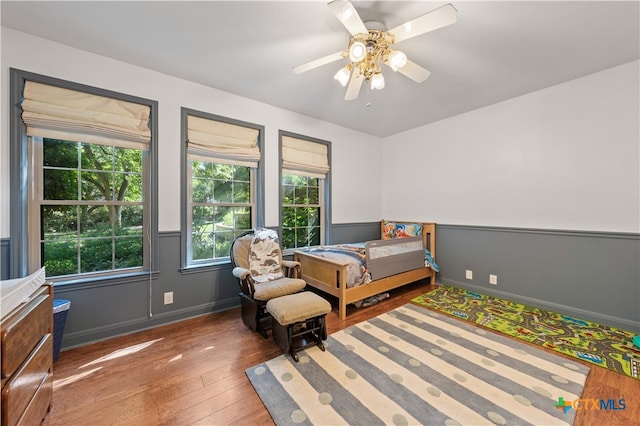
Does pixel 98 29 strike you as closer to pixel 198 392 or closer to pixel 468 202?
pixel 198 392

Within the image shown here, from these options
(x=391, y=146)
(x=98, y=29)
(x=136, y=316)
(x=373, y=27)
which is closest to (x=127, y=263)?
(x=136, y=316)

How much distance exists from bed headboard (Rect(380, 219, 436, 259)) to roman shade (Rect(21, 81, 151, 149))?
3.60m

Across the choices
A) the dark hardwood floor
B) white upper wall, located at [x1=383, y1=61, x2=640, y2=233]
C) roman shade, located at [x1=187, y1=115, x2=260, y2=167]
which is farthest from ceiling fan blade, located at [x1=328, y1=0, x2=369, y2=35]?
white upper wall, located at [x1=383, y1=61, x2=640, y2=233]

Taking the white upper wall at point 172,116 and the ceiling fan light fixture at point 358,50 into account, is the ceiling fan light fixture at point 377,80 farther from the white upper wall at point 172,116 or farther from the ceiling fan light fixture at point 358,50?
the white upper wall at point 172,116

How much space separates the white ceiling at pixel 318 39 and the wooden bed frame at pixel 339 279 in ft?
6.61

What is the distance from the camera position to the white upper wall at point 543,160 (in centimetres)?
241

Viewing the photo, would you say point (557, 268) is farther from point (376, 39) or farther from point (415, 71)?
point (376, 39)

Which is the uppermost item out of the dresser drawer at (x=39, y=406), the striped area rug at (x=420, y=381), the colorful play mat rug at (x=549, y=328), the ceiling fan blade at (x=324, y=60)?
the ceiling fan blade at (x=324, y=60)

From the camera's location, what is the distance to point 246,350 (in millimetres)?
2064

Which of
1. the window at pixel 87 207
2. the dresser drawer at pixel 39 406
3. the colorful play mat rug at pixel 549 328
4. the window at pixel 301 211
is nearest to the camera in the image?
the dresser drawer at pixel 39 406

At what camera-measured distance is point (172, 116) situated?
257 centimetres

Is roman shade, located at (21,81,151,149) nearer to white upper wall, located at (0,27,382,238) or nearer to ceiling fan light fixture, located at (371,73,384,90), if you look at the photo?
white upper wall, located at (0,27,382,238)

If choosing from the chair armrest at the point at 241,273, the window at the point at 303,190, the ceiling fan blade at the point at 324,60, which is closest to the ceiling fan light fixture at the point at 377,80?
the ceiling fan blade at the point at 324,60

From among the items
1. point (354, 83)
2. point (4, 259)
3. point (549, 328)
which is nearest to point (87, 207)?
point (4, 259)
